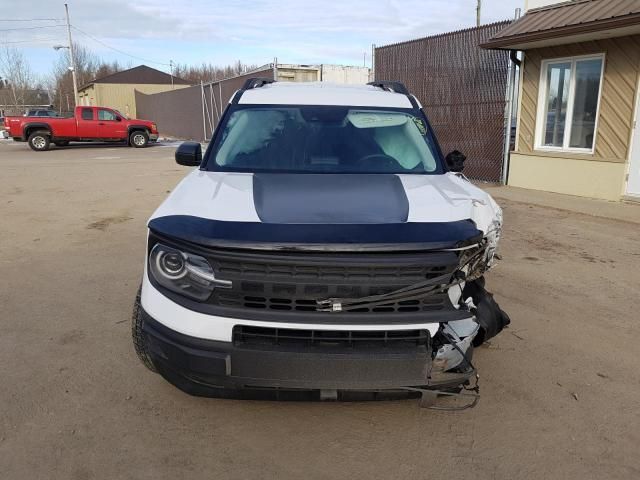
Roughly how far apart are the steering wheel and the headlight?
64.3 inches

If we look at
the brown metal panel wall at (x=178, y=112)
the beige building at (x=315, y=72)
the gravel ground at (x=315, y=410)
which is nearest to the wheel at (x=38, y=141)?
the brown metal panel wall at (x=178, y=112)

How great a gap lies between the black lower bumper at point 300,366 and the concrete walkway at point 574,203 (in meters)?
7.48

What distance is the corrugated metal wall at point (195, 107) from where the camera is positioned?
23.6 meters

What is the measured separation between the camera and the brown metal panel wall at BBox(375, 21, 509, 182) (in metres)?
12.2

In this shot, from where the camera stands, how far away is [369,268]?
8.06 ft

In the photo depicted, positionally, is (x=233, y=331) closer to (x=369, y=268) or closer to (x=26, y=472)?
(x=369, y=268)

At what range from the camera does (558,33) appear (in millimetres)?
9758

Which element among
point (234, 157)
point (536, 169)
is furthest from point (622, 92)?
point (234, 157)

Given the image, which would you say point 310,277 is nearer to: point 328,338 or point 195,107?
point 328,338

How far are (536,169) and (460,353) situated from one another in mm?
9929

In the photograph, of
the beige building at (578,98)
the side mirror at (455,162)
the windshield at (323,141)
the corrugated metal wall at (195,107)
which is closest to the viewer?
the windshield at (323,141)

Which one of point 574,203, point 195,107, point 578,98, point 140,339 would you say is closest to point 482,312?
point 140,339

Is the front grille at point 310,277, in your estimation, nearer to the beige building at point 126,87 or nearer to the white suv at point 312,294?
the white suv at point 312,294

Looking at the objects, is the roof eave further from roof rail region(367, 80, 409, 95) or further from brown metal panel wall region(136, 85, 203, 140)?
brown metal panel wall region(136, 85, 203, 140)
